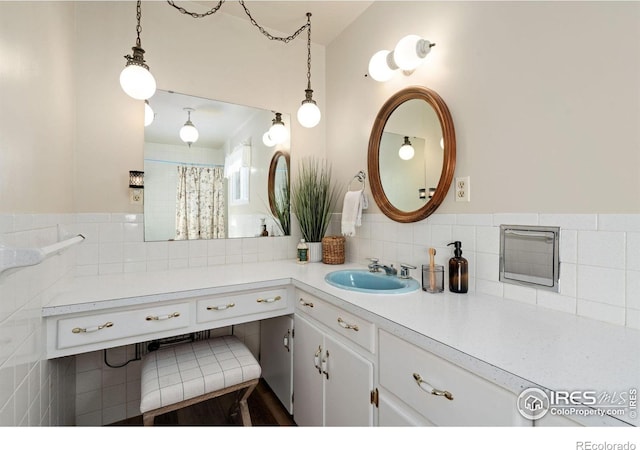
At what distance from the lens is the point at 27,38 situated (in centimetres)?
101

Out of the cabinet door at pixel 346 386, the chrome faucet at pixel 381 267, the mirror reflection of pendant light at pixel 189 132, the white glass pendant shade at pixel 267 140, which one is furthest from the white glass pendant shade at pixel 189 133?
the cabinet door at pixel 346 386

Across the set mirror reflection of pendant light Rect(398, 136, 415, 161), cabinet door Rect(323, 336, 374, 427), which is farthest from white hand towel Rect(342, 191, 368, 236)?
cabinet door Rect(323, 336, 374, 427)

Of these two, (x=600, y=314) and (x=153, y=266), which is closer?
(x=600, y=314)

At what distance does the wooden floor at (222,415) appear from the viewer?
1709 mm

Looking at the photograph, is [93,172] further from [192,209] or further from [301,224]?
[301,224]

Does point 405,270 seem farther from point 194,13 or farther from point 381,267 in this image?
→ point 194,13

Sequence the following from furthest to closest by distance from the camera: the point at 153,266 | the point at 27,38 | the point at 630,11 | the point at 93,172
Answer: the point at 153,266, the point at 93,172, the point at 27,38, the point at 630,11

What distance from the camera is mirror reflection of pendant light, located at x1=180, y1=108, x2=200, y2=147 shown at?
6.28ft

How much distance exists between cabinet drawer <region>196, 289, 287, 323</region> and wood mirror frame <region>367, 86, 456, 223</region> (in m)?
0.80

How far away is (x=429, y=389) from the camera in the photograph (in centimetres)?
A: 87

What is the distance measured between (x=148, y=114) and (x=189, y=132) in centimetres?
24

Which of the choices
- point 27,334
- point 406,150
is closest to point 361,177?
point 406,150
